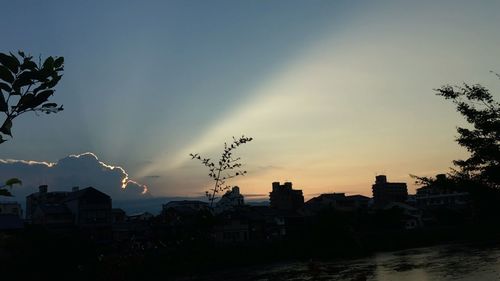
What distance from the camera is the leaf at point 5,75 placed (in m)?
1.89

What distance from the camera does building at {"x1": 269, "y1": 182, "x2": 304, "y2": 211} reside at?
90188mm

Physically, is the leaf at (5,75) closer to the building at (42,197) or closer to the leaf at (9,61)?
the leaf at (9,61)

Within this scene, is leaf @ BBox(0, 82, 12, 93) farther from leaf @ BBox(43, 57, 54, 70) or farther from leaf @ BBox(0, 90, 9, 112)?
leaf @ BBox(43, 57, 54, 70)

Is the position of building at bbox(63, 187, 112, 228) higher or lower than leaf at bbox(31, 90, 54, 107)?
higher

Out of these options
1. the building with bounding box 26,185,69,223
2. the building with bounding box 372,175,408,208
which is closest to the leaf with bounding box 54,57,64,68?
the building with bounding box 26,185,69,223

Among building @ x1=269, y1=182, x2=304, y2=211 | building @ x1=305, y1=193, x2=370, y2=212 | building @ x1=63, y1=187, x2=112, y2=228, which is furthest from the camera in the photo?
building @ x1=269, y1=182, x2=304, y2=211

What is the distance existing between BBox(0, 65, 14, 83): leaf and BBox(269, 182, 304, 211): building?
88308 millimetres

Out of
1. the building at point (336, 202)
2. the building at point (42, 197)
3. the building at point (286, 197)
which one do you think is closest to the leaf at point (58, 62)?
the building at point (42, 197)

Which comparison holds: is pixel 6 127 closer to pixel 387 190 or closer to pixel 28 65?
pixel 28 65

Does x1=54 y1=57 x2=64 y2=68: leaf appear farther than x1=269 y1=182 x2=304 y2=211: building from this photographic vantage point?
No

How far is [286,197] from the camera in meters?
90.2

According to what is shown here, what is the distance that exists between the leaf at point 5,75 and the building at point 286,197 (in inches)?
3477

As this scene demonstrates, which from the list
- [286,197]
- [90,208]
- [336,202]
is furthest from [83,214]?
[336,202]

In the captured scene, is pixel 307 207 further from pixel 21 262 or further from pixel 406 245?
pixel 21 262
